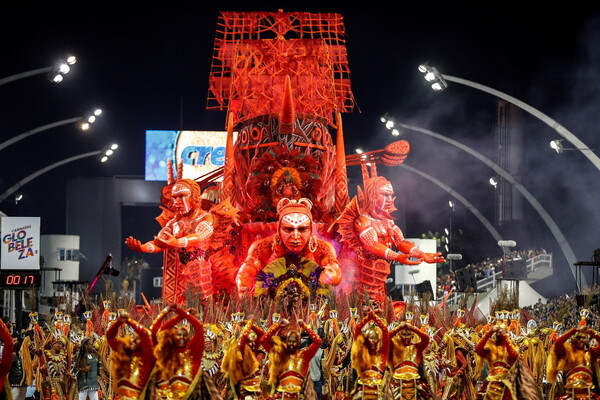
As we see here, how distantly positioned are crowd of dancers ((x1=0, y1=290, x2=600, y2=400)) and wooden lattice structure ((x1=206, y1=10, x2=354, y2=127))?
8773 mm

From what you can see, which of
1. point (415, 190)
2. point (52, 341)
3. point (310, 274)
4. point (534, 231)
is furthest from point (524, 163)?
point (52, 341)

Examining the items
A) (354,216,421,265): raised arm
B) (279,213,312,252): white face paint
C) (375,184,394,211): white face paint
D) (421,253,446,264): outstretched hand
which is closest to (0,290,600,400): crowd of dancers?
(279,213,312,252): white face paint

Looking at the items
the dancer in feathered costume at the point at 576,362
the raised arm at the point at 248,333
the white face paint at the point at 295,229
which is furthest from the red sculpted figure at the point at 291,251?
the dancer in feathered costume at the point at 576,362

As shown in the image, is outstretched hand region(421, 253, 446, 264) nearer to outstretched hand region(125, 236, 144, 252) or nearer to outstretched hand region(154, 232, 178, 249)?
outstretched hand region(154, 232, 178, 249)

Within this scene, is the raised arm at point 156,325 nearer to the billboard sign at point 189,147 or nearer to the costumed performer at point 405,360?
the costumed performer at point 405,360

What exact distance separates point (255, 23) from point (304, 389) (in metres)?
14.6

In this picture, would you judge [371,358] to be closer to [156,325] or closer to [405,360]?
[405,360]

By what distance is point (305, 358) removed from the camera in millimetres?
12156

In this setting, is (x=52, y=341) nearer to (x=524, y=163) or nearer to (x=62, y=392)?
(x=62, y=392)

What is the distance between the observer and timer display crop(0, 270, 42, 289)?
21.0 m

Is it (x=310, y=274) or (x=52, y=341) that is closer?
(x=52, y=341)

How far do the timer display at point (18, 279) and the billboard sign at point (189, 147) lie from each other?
65.3 feet

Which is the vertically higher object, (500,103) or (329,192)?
(500,103)

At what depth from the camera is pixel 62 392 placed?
567 inches
